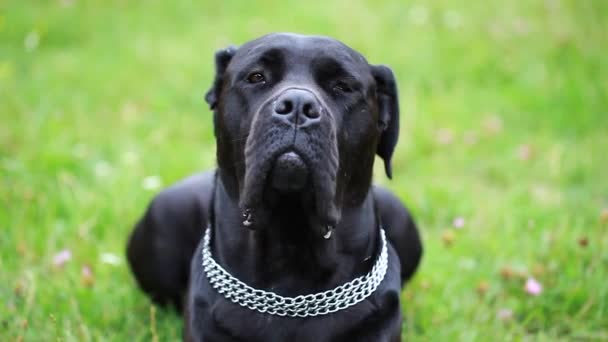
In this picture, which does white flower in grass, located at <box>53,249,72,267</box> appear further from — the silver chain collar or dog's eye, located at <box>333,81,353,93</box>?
dog's eye, located at <box>333,81,353,93</box>

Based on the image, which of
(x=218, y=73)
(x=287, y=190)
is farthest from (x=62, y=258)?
(x=287, y=190)

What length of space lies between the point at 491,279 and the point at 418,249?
0.49m

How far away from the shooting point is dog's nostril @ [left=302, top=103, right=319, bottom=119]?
2.08 meters

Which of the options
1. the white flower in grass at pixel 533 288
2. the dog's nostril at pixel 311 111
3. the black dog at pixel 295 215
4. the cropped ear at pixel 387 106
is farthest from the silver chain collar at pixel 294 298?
the white flower in grass at pixel 533 288

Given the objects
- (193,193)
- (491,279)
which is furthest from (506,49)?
(193,193)

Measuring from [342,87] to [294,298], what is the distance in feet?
2.49

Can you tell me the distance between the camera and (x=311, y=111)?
208 cm

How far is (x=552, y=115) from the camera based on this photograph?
18.1 ft

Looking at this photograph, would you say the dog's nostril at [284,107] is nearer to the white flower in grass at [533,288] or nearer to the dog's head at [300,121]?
the dog's head at [300,121]

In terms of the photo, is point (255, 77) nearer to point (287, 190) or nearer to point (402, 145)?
point (287, 190)

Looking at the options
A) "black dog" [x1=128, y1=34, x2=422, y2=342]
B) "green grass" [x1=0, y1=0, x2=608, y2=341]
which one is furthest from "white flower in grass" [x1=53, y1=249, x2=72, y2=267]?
"black dog" [x1=128, y1=34, x2=422, y2=342]

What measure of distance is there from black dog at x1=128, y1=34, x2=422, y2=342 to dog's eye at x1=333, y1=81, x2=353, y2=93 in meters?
0.01

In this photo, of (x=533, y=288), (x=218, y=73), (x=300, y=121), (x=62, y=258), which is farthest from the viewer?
(x=62, y=258)

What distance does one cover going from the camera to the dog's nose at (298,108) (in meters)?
2.06
